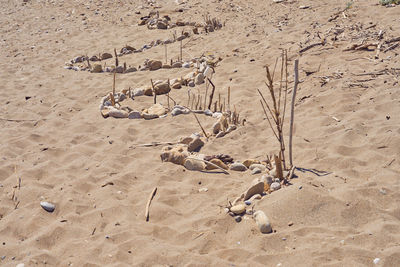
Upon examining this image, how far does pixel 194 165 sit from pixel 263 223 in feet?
3.32

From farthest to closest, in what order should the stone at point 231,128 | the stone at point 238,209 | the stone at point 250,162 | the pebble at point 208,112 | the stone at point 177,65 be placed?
the stone at point 177,65, the pebble at point 208,112, the stone at point 231,128, the stone at point 250,162, the stone at point 238,209

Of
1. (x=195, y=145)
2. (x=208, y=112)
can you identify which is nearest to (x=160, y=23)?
(x=208, y=112)

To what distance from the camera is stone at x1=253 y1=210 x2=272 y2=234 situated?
8.70 feet

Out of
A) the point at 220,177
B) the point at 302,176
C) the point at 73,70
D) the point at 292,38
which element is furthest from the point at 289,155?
the point at 73,70

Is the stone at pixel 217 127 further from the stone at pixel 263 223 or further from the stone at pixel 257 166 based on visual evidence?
the stone at pixel 263 223

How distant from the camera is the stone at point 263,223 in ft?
8.70

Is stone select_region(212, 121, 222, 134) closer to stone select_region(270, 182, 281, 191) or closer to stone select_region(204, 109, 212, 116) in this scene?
stone select_region(204, 109, 212, 116)

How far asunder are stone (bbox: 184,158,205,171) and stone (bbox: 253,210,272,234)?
878 mm

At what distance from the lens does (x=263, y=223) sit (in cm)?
266

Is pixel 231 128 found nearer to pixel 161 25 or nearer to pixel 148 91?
pixel 148 91

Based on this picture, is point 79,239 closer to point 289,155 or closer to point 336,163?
point 289,155

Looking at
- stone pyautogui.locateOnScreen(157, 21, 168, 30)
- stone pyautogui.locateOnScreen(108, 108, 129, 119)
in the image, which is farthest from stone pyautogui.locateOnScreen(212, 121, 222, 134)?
stone pyautogui.locateOnScreen(157, 21, 168, 30)

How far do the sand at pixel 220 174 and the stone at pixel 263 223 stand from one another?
0.05 m

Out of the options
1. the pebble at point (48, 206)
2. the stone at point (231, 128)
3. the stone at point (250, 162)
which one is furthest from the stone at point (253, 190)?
the pebble at point (48, 206)
